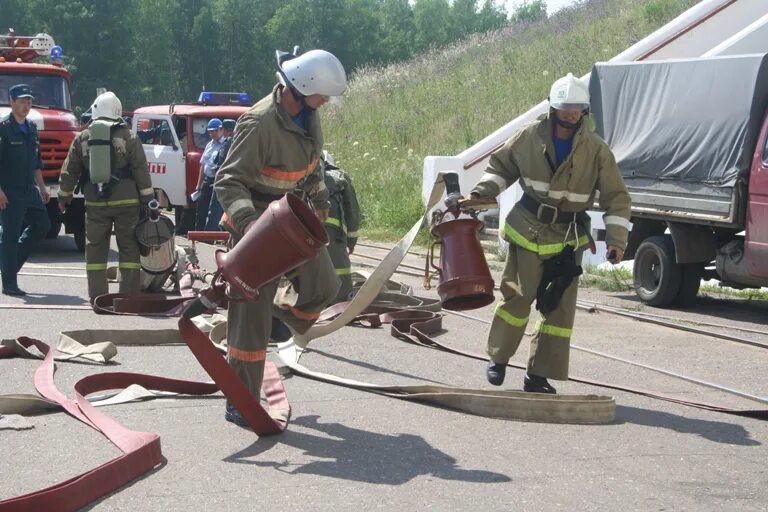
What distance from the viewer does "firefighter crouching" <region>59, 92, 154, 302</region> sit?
10.7m

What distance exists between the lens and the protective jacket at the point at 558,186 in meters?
7.23

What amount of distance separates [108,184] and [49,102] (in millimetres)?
7696

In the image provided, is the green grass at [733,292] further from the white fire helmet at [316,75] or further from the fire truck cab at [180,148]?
the fire truck cab at [180,148]

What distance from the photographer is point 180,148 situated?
66.1ft

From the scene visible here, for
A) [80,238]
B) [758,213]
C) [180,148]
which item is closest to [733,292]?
[758,213]

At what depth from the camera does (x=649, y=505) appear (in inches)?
202

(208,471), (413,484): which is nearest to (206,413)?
(208,471)

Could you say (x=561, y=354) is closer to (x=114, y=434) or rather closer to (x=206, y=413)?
(x=206, y=413)

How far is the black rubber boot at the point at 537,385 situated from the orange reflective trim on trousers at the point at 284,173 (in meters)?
1.87

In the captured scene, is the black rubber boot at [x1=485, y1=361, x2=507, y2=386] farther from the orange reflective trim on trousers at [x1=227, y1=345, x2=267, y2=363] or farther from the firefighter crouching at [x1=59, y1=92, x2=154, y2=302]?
the firefighter crouching at [x1=59, y1=92, x2=154, y2=302]

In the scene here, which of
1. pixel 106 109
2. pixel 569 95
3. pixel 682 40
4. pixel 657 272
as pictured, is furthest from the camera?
pixel 682 40

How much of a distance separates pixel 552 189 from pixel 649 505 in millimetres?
2544

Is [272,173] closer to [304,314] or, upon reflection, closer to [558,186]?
[304,314]

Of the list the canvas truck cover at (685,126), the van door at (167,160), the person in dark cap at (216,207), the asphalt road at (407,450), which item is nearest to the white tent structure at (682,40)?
the person in dark cap at (216,207)
